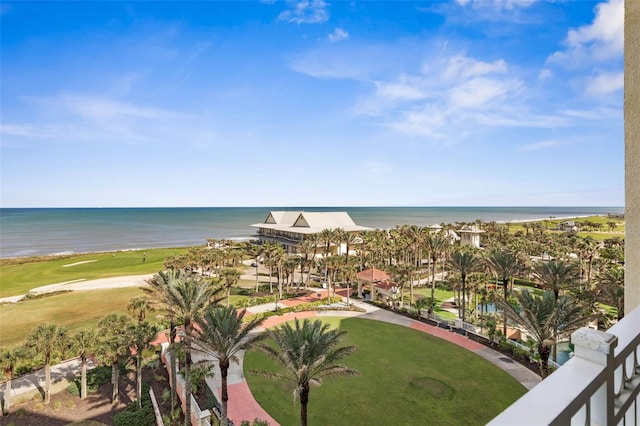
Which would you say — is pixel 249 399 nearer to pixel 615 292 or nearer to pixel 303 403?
pixel 303 403

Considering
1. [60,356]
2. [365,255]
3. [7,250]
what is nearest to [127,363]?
[60,356]

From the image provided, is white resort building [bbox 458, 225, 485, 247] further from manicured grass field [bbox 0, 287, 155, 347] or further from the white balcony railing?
the white balcony railing

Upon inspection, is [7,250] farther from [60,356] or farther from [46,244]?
[60,356]

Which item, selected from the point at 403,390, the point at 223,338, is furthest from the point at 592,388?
the point at 403,390

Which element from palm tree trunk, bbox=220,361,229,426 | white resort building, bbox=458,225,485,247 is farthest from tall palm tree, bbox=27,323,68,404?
white resort building, bbox=458,225,485,247

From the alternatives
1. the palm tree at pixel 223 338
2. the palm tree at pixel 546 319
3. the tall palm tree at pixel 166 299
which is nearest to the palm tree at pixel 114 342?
the tall palm tree at pixel 166 299

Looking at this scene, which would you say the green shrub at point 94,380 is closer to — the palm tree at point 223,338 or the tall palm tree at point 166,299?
the tall palm tree at point 166,299
